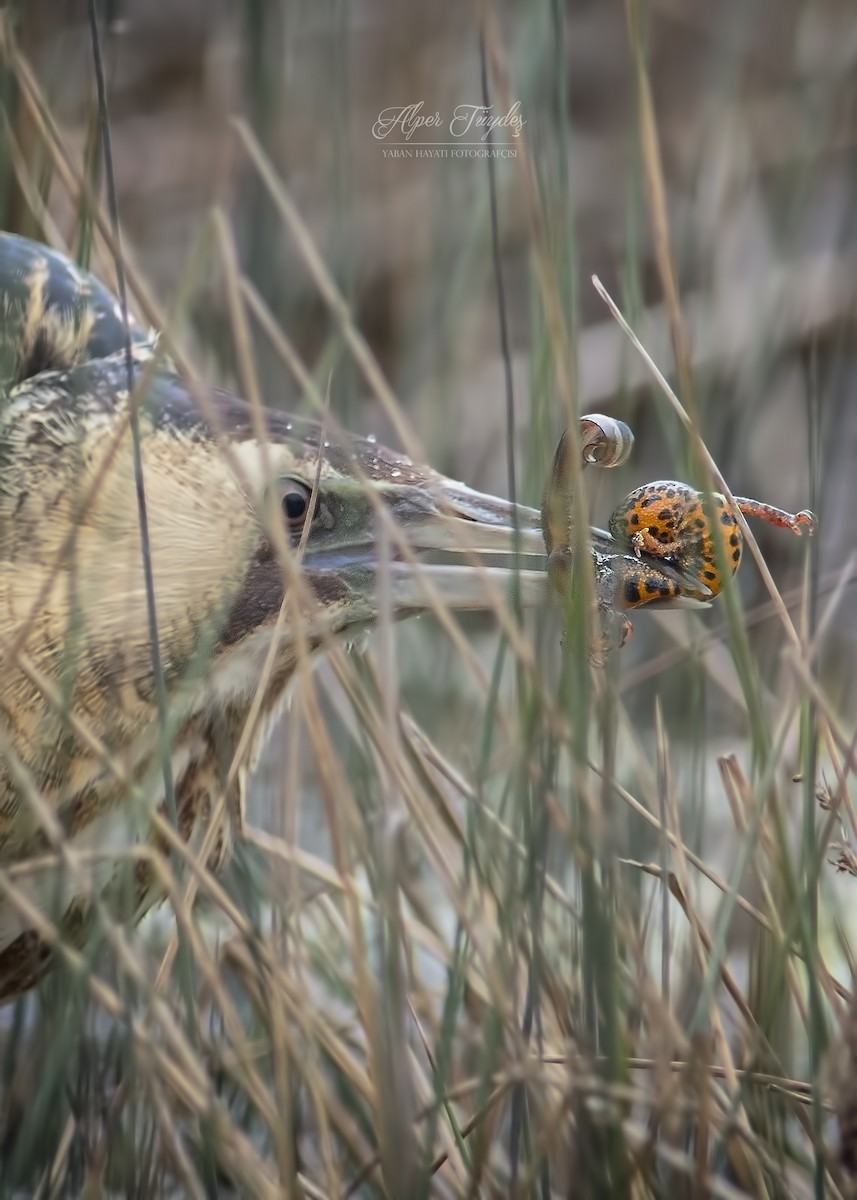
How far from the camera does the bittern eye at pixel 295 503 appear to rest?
1234mm

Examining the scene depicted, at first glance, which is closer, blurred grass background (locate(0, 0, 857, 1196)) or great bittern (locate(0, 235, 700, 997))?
blurred grass background (locate(0, 0, 857, 1196))

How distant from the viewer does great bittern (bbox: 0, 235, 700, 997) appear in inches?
46.4

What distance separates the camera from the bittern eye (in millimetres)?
1234

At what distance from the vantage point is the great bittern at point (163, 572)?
1.18m

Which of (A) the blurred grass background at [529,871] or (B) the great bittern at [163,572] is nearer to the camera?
(A) the blurred grass background at [529,871]

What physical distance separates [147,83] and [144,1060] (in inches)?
105

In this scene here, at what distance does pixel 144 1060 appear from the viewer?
0.93 meters

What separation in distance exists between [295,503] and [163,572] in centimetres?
12

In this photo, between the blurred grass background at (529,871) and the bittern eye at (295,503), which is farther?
the bittern eye at (295,503)

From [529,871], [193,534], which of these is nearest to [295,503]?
[193,534]

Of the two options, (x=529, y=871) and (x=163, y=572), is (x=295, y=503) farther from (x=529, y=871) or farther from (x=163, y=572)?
(x=529, y=871)

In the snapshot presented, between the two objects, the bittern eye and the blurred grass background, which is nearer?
the blurred grass background

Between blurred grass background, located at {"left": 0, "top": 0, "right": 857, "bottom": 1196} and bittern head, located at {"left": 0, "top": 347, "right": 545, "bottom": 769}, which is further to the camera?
bittern head, located at {"left": 0, "top": 347, "right": 545, "bottom": 769}

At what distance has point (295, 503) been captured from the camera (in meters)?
1.25
